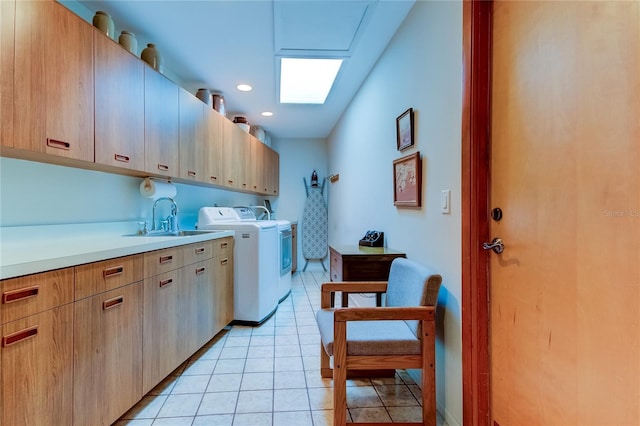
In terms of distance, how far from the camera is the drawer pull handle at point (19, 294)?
0.99 meters

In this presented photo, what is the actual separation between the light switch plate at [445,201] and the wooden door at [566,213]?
0.87 feet

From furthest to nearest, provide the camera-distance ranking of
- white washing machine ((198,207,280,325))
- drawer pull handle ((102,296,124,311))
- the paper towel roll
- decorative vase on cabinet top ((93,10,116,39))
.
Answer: white washing machine ((198,207,280,325)) < the paper towel roll < decorative vase on cabinet top ((93,10,116,39)) < drawer pull handle ((102,296,124,311))

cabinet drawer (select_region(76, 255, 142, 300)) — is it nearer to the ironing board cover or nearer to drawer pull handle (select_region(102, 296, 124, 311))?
drawer pull handle (select_region(102, 296, 124, 311))

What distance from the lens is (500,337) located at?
1255 millimetres

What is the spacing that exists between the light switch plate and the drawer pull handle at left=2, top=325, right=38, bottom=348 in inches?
69.9

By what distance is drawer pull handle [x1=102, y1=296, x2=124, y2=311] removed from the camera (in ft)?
4.58

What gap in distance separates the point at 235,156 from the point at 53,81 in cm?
222

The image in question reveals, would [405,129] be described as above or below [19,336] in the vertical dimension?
above

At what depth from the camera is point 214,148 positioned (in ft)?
10.3

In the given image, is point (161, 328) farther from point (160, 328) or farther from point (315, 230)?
point (315, 230)

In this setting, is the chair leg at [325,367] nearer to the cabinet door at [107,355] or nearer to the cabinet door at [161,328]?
the cabinet door at [161,328]

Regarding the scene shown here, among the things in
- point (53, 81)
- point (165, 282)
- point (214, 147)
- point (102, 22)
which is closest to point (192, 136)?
point (214, 147)

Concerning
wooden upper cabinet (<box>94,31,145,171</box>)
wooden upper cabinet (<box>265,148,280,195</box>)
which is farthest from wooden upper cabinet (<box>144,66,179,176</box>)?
wooden upper cabinet (<box>265,148,280,195</box>)

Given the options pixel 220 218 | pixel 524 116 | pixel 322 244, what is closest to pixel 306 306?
pixel 220 218
